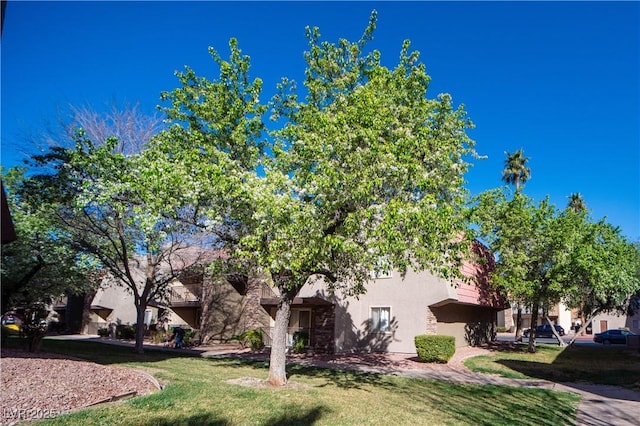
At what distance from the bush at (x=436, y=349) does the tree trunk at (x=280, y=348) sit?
28.7ft

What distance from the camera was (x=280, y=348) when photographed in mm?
12117

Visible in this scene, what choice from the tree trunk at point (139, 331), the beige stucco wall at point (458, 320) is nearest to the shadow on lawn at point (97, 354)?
the tree trunk at point (139, 331)

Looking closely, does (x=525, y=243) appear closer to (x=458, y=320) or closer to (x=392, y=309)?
(x=458, y=320)

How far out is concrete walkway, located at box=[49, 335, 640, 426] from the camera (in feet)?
32.1

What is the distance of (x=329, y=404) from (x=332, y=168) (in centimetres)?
502

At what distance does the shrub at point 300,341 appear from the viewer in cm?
2305

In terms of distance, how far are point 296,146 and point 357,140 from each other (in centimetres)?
149

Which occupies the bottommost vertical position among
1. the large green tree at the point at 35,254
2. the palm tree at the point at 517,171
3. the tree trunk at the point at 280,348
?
the tree trunk at the point at 280,348

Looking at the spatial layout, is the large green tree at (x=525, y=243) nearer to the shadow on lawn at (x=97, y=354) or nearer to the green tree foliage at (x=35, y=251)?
the shadow on lawn at (x=97, y=354)

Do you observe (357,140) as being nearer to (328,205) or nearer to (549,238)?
(328,205)

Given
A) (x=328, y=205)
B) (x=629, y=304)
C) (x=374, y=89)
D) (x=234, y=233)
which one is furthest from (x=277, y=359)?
(x=629, y=304)

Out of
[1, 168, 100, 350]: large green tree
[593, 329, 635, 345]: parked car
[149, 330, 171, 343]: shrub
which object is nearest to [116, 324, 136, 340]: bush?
[149, 330, 171, 343]: shrub

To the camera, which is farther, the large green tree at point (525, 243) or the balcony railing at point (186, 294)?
the balcony railing at point (186, 294)

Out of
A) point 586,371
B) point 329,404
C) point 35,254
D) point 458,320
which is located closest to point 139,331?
point 35,254
